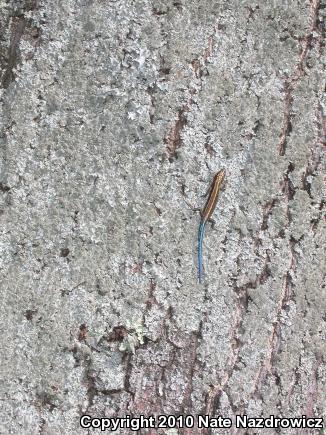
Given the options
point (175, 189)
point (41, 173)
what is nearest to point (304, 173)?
point (175, 189)

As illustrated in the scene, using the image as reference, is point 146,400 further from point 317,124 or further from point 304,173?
point 317,124

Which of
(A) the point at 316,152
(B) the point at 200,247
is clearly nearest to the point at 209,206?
(B) the point at 200,247

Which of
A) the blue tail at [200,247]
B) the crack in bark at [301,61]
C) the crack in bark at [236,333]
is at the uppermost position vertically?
the crack in bark at [301,61]

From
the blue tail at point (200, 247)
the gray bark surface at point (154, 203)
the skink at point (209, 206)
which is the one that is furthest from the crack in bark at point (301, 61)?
the blue tail at point (200, 247)

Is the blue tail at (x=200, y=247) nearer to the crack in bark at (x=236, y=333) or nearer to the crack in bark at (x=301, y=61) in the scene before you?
the crack in bark at (x=236, y=333)

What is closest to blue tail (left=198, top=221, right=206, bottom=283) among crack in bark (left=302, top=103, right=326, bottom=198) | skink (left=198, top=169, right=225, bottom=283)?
skink (left=198, top=169, right=225, bottom=283)

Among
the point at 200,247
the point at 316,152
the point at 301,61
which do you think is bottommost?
the point at 200,247

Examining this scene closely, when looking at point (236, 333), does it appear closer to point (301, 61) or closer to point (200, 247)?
point (200, 247)

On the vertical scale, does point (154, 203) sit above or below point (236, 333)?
above
